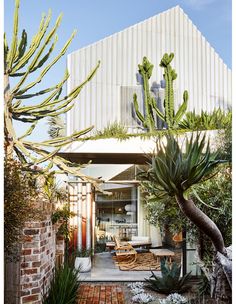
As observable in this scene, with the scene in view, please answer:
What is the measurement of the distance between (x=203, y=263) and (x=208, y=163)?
3294 millimetres

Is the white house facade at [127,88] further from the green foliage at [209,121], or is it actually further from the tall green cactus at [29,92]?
the tall green cactus at [29,92]

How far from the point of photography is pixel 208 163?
2721mm

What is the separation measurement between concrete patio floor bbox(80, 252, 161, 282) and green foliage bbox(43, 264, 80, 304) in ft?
8.15

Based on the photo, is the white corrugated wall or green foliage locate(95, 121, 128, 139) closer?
green foliage locate(95, 121, 128, 139)

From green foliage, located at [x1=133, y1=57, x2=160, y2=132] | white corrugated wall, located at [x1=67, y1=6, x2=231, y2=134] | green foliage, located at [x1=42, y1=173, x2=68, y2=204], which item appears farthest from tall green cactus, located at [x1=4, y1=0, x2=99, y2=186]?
white corrugated wall, located at [x1=67, y1=6, x2=231, y2=134]

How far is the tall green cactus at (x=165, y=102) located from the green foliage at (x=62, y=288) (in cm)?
454

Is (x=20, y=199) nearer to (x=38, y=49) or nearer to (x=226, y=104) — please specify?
(x=38, y=49)

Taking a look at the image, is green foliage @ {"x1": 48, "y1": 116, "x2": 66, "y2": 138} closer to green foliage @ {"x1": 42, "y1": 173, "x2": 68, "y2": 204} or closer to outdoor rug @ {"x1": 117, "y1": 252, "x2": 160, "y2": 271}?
green foliage @ {"x1": 42, "y1": 173, "x2": 68, "y2": 204}

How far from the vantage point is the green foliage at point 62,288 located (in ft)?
15.8

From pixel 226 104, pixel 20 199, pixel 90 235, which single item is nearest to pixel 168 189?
pixel 20 199

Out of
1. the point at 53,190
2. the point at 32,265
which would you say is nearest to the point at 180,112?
the point at 53,190

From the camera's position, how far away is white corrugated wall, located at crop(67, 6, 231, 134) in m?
9.80

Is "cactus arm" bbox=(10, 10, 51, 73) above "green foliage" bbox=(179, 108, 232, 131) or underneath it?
above

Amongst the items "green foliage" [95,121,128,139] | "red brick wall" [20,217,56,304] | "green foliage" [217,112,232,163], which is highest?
"green foliage" [95,121,128,139]
